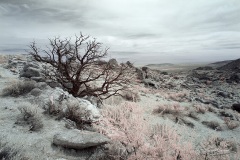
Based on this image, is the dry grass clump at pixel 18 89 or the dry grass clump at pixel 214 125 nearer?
the dry grass clump at pixel 18 89

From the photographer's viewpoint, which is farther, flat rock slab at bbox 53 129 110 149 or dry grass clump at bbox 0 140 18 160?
flat rock slab at bbox 53 129 110 149

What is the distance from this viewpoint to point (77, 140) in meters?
5.11

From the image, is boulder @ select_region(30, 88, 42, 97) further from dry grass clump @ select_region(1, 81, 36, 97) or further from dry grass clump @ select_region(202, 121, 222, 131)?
dry grass clump @ select_region(202, 121, 222, 131)

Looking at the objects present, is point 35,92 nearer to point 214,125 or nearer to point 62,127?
point 62,127

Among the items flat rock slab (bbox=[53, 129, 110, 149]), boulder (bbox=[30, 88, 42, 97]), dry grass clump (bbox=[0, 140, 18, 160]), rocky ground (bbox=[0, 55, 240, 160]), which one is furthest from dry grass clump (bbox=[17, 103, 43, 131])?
boulder (bbox=[30, 88, 42, 97])

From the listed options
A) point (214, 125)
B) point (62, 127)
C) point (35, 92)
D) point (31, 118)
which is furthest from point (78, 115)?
point (214, 125)

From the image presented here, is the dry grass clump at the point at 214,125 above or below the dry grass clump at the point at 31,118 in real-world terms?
below

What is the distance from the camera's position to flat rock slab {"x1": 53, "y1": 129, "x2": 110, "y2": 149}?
198 inches

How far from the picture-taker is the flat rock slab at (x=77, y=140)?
5.04m

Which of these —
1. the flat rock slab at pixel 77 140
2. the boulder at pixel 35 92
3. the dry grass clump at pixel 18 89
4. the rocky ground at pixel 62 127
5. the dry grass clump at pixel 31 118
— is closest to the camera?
the rocky ground at pixel 62 127

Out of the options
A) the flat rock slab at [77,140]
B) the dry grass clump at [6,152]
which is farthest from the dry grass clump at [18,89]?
the dry grass clump at [6,152]

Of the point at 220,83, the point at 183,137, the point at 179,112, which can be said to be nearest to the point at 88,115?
the point at 183,137

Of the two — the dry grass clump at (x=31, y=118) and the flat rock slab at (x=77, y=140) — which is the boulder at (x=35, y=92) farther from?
the flat rock slab at (x=77, y=140)

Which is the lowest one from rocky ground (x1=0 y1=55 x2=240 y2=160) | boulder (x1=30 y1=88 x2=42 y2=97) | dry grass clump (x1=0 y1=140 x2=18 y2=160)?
rocky ground (x1=0 y1=55 x2=240 y2=160)
